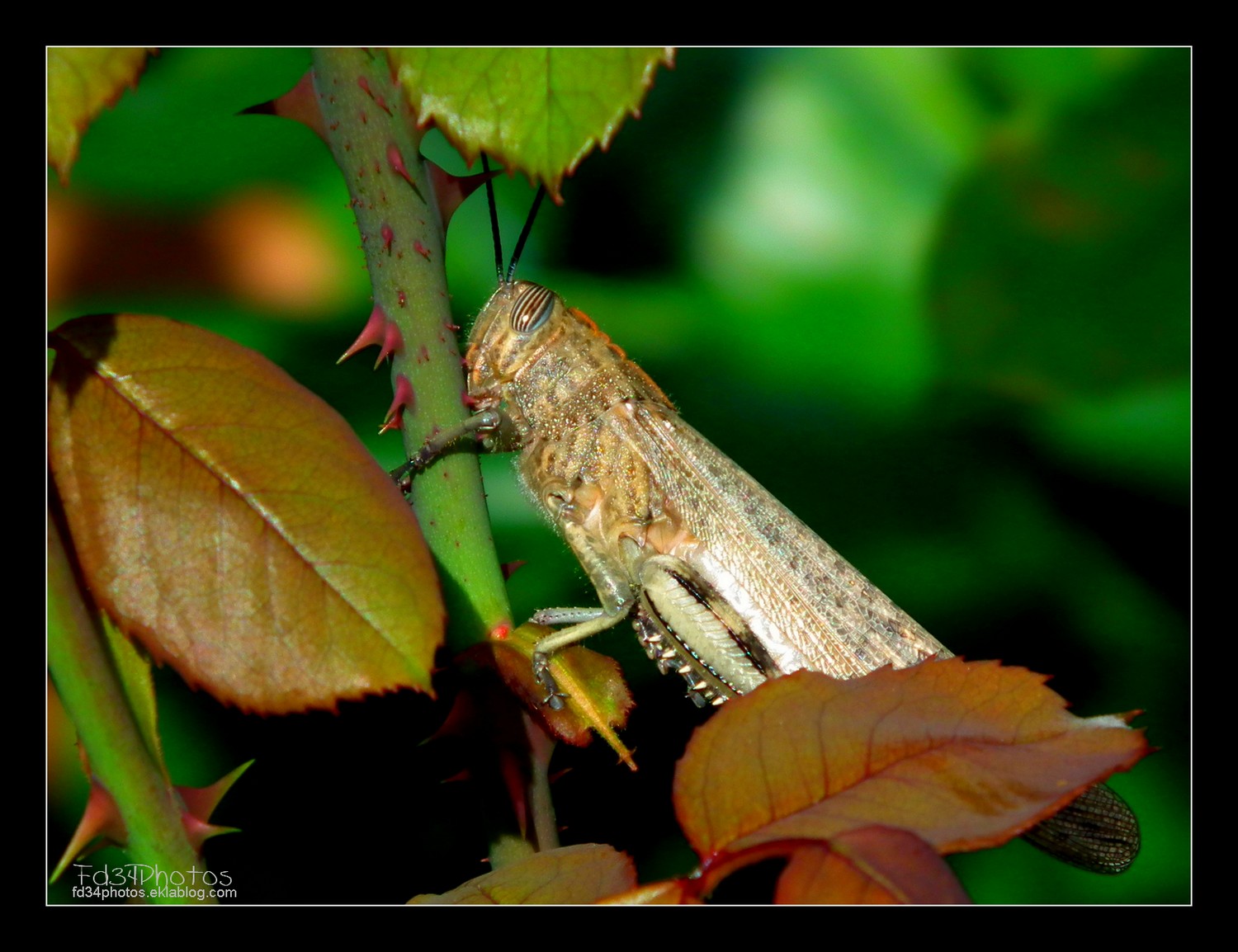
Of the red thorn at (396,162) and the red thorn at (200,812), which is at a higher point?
the red thorn at (396,162)

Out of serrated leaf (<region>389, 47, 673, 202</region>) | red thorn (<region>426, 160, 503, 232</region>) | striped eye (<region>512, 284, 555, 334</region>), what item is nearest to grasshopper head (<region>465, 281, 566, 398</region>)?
striped eye (<region>512, 284, 555, 334</region>)

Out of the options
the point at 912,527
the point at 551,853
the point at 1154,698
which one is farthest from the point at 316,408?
the point at 1154,698

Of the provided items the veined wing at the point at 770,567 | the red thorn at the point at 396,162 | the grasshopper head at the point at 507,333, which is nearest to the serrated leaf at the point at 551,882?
the red thorn at the point at 396,162

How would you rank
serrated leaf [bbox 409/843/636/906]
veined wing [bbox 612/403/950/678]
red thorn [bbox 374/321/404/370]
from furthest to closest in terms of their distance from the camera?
veined wing [bbox 612/403/950/678] < red thorn [bbox 374/321/404/370] < serrated leaf [bbox 409/843/636/906]

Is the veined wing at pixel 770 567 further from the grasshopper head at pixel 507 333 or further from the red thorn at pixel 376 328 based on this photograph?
the red thorn at pixel 376 328

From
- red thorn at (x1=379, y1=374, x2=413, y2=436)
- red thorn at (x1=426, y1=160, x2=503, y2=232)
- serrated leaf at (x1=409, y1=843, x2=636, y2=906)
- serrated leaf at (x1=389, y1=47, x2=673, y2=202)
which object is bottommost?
serrated leaf at (x1=409, y1=843, x2=636, y2=906)

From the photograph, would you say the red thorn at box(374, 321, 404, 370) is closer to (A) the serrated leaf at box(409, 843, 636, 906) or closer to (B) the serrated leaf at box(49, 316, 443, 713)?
(B) the serrated leaf at box(49, 316, 443, 713)

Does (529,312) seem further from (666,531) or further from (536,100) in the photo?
(536,100)

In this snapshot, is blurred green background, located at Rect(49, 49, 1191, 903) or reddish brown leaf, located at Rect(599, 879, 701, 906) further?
blurred green background, located at Rect(49, 49, 1191, 903)
